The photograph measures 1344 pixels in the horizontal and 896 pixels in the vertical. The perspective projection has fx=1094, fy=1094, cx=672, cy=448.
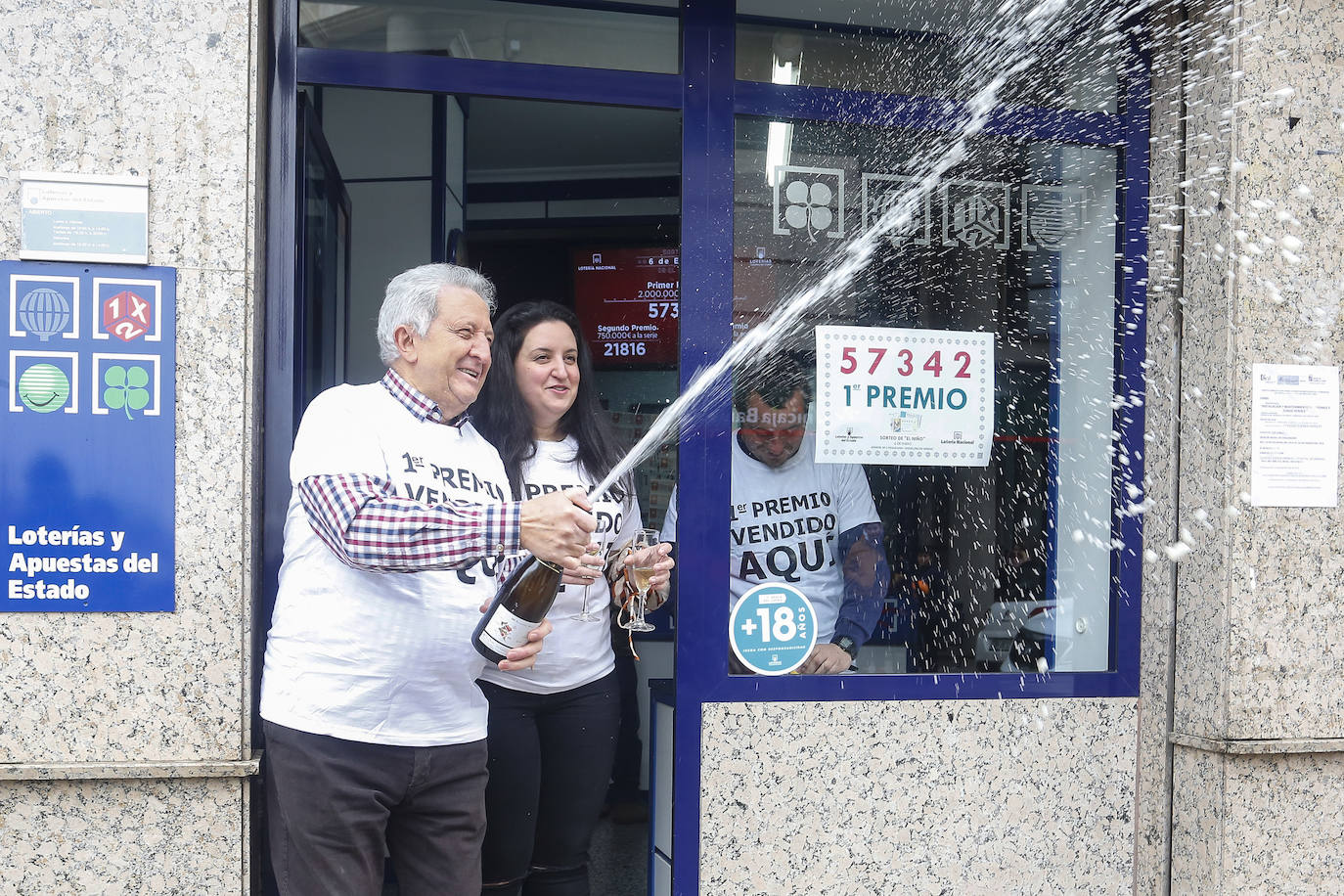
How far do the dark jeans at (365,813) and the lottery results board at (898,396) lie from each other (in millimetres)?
1626

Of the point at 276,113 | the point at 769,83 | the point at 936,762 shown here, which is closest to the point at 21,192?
the point at 276,113

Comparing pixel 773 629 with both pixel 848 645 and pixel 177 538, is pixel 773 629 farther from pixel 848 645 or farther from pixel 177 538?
Result: pixel 177 538

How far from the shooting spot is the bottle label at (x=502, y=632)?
256 centimetres

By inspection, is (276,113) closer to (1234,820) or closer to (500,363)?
(500,363)

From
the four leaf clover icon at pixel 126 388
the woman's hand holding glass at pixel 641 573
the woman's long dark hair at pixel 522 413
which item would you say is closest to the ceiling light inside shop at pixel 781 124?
the woman's long dark hair at pixel 522 413

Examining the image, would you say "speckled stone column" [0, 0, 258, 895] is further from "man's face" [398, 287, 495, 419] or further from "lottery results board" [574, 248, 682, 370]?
"lottery results board" [574, 248, 682, 370]

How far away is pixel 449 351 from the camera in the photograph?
2.86 m

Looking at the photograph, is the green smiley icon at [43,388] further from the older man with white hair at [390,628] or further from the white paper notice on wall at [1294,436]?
the white paper notice on wall at [1294,436]

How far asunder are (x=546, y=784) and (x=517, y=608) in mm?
1034

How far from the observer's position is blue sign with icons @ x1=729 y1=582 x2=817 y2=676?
3588 mm

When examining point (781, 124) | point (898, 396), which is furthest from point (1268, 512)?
point (781, 124)

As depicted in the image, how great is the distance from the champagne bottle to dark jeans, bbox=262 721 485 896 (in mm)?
363

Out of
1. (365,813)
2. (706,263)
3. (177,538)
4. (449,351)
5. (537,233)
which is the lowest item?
(365,813)

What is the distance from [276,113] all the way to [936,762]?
291cm
